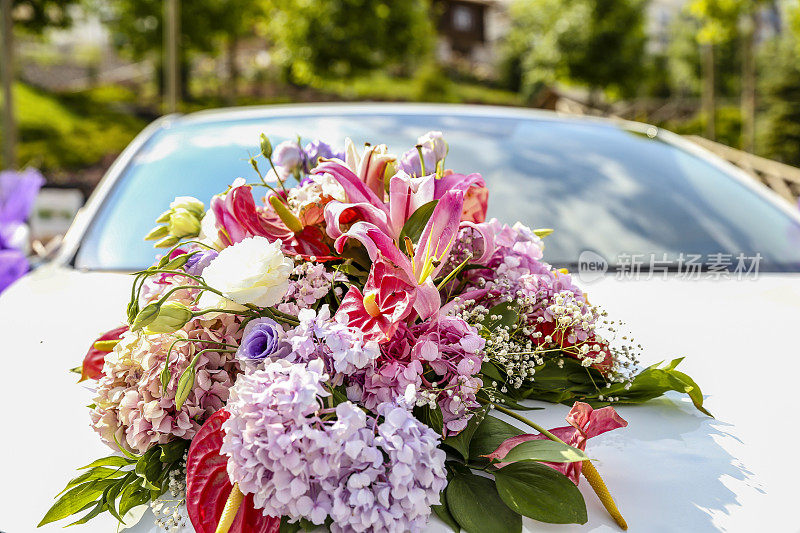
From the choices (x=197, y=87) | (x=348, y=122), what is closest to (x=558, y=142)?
(x=348, y=122)

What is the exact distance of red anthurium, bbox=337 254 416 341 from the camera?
3.43 ft

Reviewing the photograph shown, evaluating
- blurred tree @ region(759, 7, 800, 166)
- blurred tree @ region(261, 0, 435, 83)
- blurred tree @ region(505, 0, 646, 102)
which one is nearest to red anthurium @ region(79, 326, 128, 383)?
blurred tree @ region(261, 0, 435, 83)

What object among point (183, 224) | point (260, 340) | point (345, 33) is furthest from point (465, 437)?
point (345, 33)

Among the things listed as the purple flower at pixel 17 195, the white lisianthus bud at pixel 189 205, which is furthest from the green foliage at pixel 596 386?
the purple flower at pixel 17 195

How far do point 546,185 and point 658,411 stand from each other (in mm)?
1106

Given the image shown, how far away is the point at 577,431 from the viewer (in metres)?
1.08

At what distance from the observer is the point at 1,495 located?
1.13 meters

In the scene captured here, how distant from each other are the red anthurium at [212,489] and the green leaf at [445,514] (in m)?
0.22

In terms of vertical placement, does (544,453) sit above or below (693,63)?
below

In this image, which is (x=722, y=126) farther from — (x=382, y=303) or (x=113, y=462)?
(x=113, y=462)

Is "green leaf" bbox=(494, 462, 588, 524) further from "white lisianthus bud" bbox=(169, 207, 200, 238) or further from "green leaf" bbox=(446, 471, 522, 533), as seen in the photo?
"white lisianthus bud" bbox=(169, 207, 200, 238)

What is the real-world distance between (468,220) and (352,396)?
488 mm

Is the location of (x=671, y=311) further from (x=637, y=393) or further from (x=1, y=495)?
(x=1, y=495)

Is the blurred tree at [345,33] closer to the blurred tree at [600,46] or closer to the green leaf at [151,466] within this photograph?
the blurred tree at [600,46]
